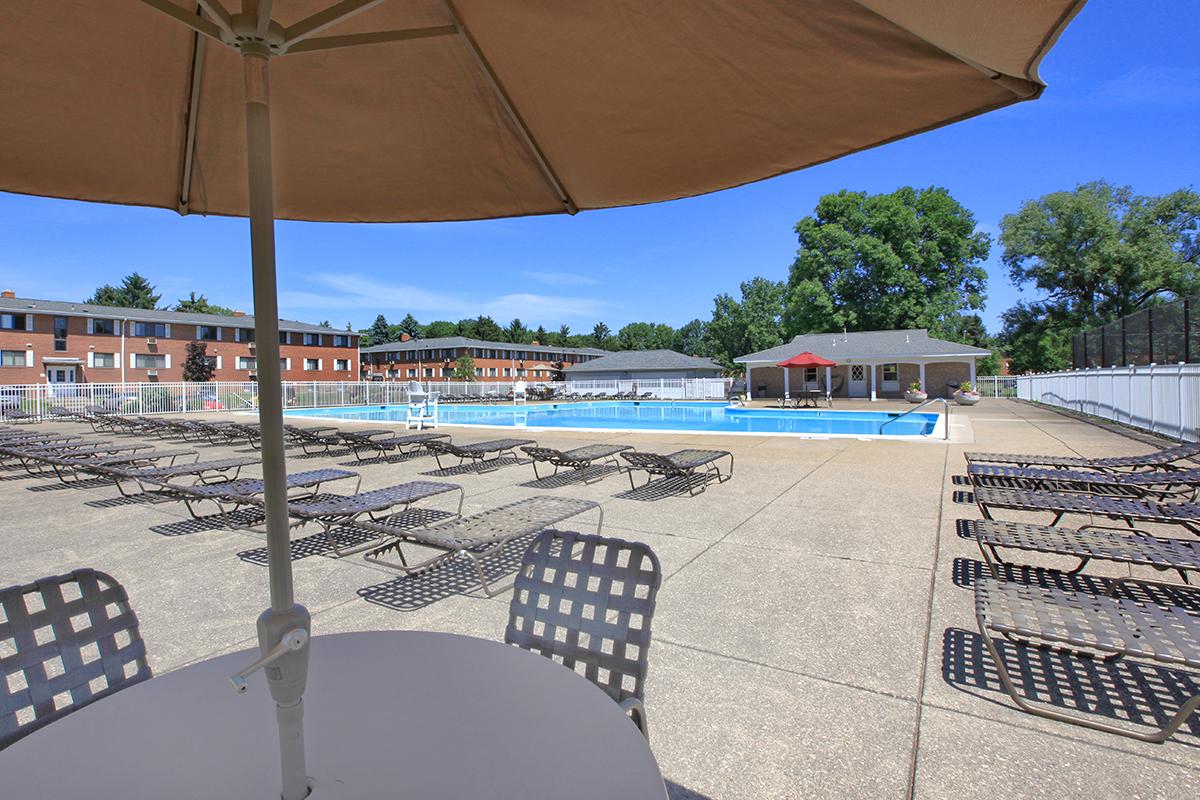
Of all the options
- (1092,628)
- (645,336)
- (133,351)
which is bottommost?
(1092,628)

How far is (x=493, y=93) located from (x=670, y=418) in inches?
985

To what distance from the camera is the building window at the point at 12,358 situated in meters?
37.1

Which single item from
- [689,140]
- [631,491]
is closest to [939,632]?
[689,140]

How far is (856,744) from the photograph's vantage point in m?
2.42

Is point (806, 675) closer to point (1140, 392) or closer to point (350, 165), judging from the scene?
point (350, 165)

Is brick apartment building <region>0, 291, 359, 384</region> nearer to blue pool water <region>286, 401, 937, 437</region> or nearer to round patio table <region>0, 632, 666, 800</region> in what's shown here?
blue pool water <region>286, 401, 937, 437</region>

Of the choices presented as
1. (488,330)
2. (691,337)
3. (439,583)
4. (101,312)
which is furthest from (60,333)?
(691,337)

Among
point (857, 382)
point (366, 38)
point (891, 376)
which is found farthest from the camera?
point (857, 382)

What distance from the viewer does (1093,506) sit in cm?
477

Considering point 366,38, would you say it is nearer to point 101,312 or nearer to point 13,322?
point 13,322

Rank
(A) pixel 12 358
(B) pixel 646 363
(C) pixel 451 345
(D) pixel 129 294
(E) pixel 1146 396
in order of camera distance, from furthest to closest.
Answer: (D) pixel 129 294, (C) pixel 451 345, (B) pixel 646 363, (A) pixel 12 358, (E) pixel 1146 396

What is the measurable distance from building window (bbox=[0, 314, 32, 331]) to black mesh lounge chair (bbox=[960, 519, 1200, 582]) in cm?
5384

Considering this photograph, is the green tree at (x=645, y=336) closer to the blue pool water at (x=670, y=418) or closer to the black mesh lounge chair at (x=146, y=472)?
the blue pool water at (x=670, y=418)

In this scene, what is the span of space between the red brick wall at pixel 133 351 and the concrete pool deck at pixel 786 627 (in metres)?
39.9
